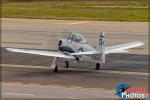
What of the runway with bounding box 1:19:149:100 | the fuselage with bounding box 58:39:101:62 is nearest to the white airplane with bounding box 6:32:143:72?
the fuselage with bounding box 58:39:101:62

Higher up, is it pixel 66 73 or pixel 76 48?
pixel 76 48

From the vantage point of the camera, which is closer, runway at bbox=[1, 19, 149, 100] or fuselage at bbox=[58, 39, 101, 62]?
runway at bbox=[1, 19, 149, 100]

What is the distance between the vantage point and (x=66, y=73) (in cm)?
2988

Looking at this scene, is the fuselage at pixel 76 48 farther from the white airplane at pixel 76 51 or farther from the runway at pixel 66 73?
the runway at pixel 66 73

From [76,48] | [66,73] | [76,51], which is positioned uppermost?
[76,48]

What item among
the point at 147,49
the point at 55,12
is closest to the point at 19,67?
the point at 147,49

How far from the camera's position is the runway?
78.2 feet

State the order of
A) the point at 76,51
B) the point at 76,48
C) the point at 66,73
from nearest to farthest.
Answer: the point at 66,73, the point at 76,51, the point at 76,48

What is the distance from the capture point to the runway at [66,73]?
23.8m

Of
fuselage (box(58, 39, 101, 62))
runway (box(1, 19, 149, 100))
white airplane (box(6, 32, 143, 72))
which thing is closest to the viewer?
runway (box(1, 19, 149, 100))

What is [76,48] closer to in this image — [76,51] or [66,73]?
[76,51]

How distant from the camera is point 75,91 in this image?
2420cm

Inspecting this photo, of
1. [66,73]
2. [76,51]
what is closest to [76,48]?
[76,51]

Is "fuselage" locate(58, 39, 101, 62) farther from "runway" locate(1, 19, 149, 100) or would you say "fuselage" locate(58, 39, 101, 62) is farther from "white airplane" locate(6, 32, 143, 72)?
"runway" locate(1, 19, 149, 100)
